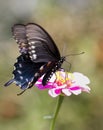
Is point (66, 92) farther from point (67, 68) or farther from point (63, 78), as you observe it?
point (67, 68)

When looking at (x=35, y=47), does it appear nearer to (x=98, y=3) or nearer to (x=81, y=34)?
(x=81, y=34)

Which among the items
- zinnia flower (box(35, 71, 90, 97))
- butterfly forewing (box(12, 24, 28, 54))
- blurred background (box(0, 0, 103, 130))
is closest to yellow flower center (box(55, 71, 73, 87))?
zinnia flower (box(35, 71, 90, 97))

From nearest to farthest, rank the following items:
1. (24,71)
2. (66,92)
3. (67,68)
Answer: (66,92) → (24,71) → (67,68)

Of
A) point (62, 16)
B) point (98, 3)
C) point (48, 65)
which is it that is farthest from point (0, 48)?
point (48, 65)

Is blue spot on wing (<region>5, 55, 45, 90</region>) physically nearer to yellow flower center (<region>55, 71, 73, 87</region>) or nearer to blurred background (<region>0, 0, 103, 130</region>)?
yellow flower center (<region>55, 71, 73, 87</region>)

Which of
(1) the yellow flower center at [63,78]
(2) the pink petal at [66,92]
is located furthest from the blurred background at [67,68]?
(2) the pink petal at [66,92]

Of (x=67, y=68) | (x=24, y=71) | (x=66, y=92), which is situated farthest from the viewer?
(x=67, y=68)

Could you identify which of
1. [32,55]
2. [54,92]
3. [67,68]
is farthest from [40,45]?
[67,68]
